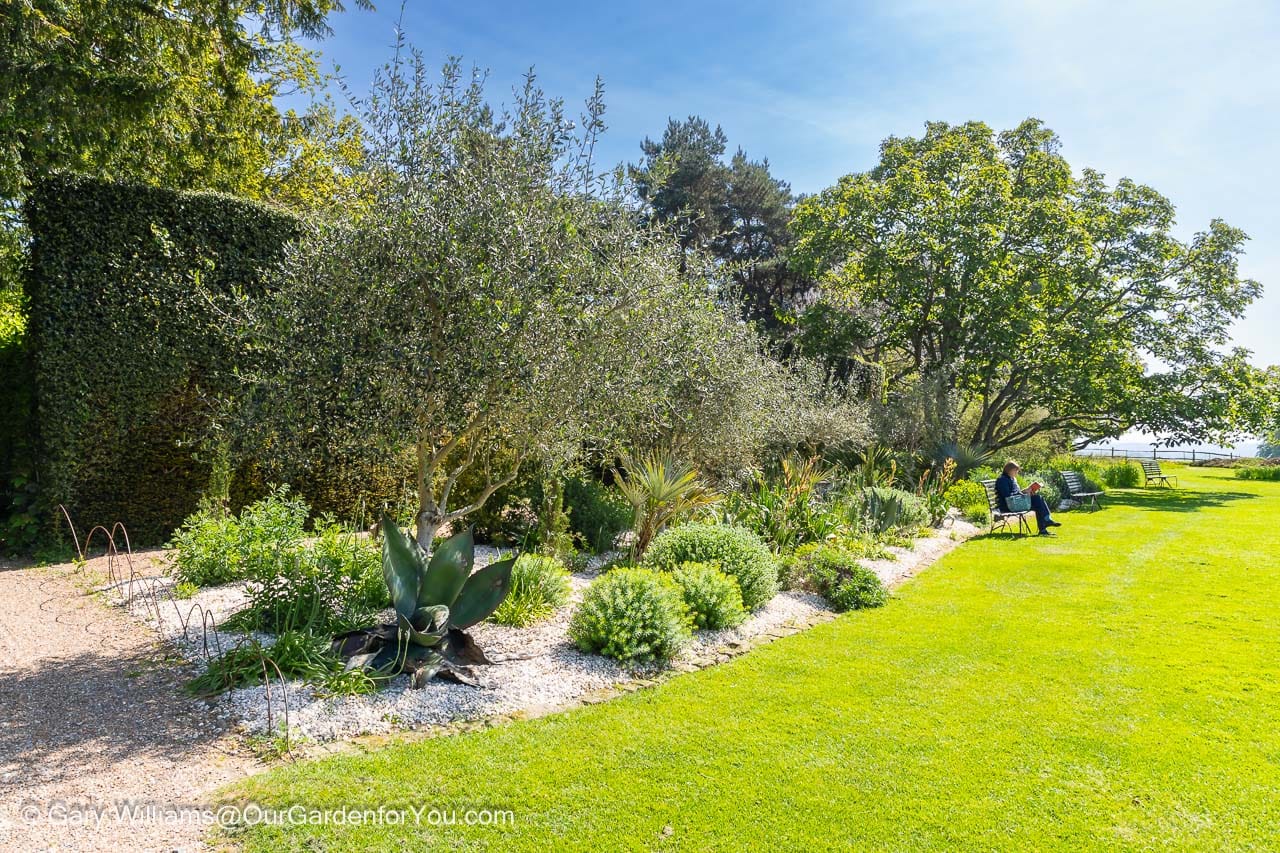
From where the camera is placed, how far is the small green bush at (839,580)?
7.43m

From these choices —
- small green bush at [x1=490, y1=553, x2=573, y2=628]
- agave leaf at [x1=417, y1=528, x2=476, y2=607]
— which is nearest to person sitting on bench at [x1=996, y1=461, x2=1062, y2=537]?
small green bush at [x1=490, y1=553, x2=573, y2=628]

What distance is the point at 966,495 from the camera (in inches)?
587

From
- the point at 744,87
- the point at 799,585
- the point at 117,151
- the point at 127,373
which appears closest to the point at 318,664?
the point at 799,585

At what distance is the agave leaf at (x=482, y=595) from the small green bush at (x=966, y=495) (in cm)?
1228

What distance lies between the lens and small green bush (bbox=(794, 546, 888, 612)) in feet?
24.4

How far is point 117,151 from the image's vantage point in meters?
9.29

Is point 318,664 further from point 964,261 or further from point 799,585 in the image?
point 964,261

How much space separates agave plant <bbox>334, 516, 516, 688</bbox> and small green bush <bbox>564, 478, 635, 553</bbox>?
3953 millimetres

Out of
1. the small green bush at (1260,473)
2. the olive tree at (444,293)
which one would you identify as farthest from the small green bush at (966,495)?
the small green bush at (1260,473)

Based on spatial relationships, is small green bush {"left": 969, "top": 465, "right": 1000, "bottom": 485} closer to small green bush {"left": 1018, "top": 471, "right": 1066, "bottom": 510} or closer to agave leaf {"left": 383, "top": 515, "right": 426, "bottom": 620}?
small green bush {"left": 1018, "top": 471, "right": 1066, "bottom": 510}

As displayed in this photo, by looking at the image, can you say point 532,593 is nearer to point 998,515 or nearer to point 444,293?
point 444,293

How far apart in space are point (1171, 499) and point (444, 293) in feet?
73.8

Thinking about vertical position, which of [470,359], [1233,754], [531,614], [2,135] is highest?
[2,135]

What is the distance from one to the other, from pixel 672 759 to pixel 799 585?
4.51 meters
